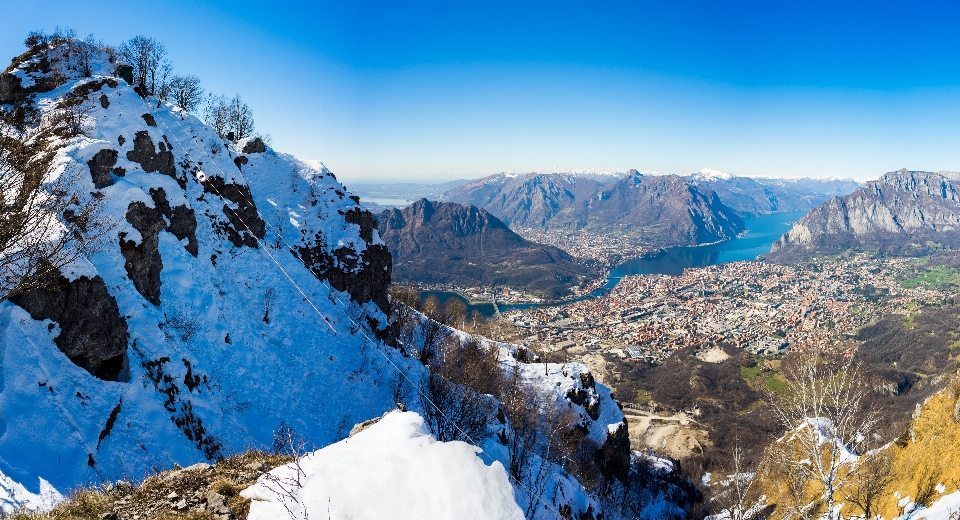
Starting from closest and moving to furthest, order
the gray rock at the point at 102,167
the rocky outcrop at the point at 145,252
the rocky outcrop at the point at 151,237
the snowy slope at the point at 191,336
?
the snowy slope at the point at 191,336
the rocky outcrop at the point at 145,252
the rocky outcrop at the point at 151,237
the gray rock at the point at 102,167

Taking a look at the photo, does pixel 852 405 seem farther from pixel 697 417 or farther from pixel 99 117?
pixel 697 417

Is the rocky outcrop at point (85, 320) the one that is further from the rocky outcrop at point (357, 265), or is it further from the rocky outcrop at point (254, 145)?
the rocky outcrop at point (254, 145)

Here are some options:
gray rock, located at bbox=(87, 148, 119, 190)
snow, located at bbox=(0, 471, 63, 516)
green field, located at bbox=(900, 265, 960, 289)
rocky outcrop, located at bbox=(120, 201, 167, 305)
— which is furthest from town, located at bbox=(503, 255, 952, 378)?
snow, located at bbox=(0, 471, 63, 516)

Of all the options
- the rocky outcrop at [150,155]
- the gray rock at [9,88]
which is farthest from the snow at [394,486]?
the gray rock at [9,88]

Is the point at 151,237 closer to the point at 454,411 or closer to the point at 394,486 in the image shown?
the point at 454,411

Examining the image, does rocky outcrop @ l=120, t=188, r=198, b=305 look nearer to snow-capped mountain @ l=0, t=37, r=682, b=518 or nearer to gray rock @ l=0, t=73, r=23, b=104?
snow-capped mountain @ l=0, t=37, r=682, b=518
